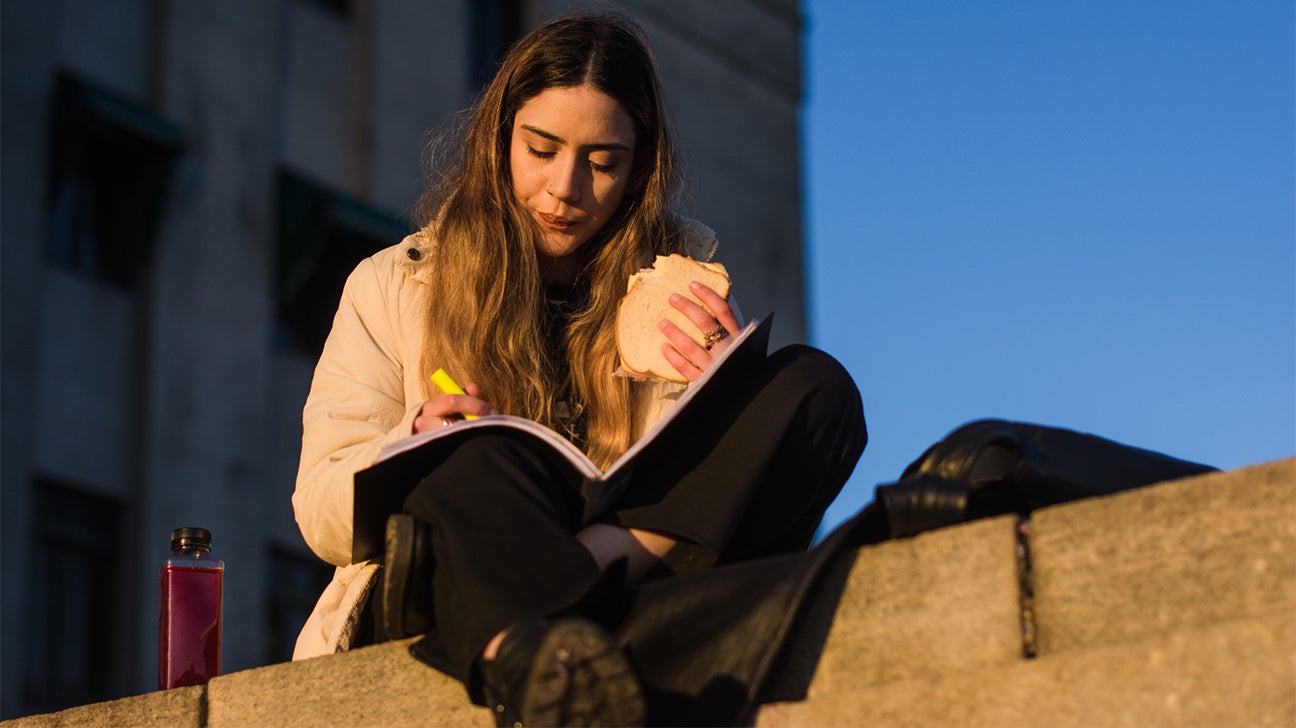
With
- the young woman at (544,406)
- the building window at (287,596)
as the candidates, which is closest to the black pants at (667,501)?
the young woman at (544,406)

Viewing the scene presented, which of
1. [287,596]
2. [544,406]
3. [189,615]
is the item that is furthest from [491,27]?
[544,406]

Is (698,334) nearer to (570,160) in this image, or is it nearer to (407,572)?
(570,160)

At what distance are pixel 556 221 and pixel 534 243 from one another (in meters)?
0.08

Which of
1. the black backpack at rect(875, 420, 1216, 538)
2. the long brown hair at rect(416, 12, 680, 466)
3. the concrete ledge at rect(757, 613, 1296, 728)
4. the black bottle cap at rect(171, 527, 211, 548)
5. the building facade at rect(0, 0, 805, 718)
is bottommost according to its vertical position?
the concrete ledge at rect(757, 613, 1296, 728)

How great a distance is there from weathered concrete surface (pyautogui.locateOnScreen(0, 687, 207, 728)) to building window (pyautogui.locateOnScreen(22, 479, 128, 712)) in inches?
333

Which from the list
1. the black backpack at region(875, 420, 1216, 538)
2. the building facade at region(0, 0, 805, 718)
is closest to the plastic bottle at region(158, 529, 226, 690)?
the black backpack at region(875, 420, 1216, 538)

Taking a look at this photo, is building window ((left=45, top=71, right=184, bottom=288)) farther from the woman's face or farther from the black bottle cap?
the woman's face

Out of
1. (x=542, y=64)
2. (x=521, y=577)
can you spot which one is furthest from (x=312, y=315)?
(x=521, y=577)

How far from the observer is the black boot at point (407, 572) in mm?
3457

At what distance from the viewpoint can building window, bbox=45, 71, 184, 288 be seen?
1327 cm

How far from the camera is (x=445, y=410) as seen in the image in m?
3.71

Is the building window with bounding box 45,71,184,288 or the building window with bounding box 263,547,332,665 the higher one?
the building window with bounding box 45,71,184,288

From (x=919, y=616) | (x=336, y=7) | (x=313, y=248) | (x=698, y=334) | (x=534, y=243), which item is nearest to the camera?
(x=919, y=616)

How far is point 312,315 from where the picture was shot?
15031 mm
